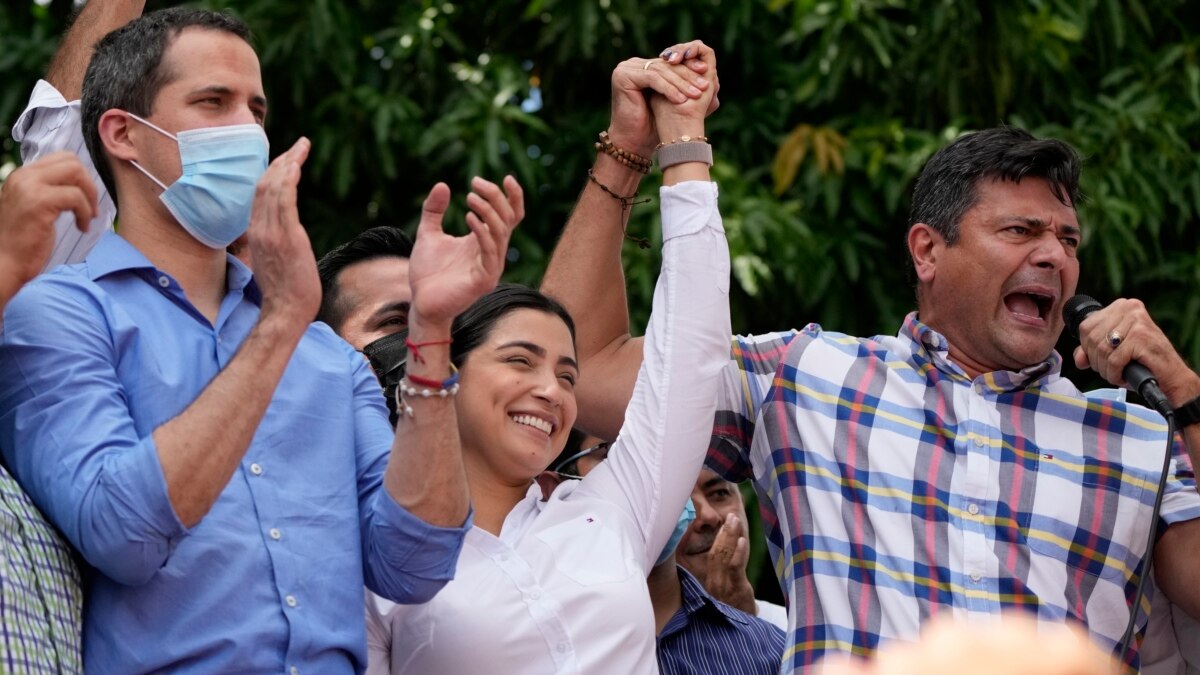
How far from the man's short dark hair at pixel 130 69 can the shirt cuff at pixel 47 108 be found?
1.51 ft

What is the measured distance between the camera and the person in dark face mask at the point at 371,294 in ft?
12.8

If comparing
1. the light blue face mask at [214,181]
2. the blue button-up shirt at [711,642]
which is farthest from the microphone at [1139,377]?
the light blue face mask at [214,181]

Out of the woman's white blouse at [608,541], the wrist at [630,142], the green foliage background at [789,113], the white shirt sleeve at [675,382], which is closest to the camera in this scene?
the woman's white blouse at [608,541]

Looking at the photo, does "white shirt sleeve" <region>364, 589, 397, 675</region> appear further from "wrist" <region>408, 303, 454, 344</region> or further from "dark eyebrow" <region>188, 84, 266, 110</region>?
"dark eyebrow" <region>188, 84, 266, 110</region>

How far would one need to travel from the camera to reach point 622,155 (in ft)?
12.4

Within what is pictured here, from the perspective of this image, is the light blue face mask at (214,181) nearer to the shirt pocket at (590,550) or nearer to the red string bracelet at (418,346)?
the red string bracelet at (418,346)

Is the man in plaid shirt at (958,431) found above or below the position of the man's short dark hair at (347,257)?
above

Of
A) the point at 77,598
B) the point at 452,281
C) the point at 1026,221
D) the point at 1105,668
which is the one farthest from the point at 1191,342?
the point at 1105,668

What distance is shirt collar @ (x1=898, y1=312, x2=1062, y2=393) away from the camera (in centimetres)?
379

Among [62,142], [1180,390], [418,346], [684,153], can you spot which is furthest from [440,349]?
[1180,390]

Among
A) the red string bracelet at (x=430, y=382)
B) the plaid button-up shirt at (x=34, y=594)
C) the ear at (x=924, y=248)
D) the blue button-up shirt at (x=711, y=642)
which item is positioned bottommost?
the blue button-up shirt at (x=711, y=642)

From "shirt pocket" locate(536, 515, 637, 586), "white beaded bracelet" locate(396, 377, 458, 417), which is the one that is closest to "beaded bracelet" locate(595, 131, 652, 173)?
"shirt pocket" locate(536, 515, 637, 586)

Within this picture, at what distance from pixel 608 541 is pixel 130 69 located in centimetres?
117

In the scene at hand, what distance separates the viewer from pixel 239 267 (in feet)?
10.3
